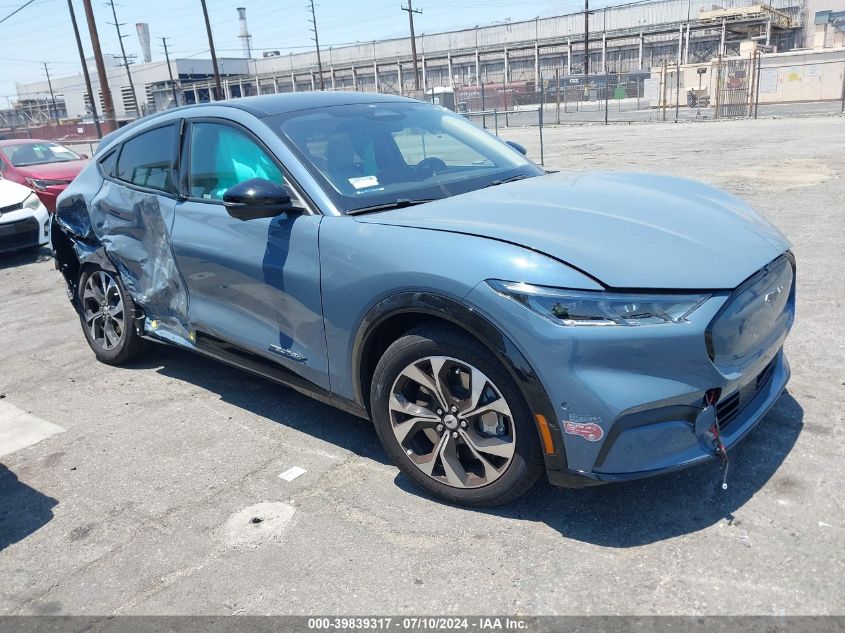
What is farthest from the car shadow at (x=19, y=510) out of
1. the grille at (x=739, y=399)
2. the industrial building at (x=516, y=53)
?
the industrial building at (x=516, y=53)

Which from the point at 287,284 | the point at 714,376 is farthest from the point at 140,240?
the point at 714,376

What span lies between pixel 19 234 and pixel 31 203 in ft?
1.67

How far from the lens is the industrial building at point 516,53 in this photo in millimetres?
63938

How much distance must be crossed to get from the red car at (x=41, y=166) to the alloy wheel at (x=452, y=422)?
10.4m

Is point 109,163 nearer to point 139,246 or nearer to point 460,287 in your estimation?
point 139,246

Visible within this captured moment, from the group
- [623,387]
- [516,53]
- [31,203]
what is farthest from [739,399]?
[516,53]

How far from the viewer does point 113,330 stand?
16.1 feet

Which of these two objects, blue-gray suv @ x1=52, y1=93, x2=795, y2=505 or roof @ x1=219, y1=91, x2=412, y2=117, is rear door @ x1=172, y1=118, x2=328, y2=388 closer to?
blue-gray suv @ x1=52, y1=93, x2=795, y2=505

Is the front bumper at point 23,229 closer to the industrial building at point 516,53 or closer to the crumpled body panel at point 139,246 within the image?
the crumpled body panel at point 139,246

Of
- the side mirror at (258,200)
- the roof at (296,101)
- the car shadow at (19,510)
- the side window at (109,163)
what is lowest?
the car shadow at (19,510)

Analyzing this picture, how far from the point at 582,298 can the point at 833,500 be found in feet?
4.61

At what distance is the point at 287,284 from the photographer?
10.8 feet

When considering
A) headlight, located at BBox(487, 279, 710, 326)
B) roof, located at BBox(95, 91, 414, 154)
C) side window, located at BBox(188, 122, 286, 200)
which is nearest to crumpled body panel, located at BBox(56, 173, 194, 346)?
side window, located at BBox(188, 122, 286, 200)

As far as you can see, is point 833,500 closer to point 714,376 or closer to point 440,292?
point 714,376
